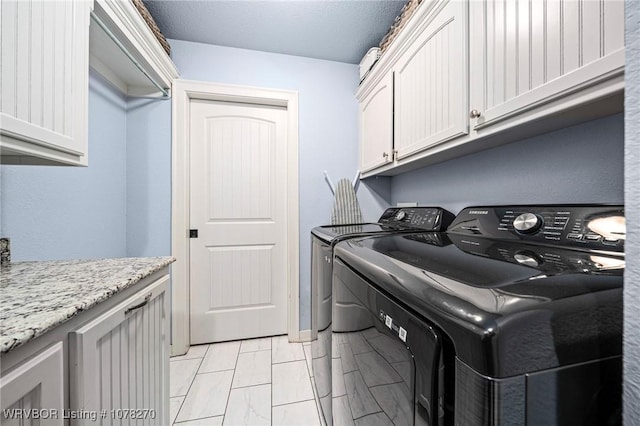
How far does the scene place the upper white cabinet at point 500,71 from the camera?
2.14 feet

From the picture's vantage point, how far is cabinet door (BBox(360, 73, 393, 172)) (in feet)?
5.61

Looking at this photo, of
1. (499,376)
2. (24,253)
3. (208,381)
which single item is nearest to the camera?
(499,376)

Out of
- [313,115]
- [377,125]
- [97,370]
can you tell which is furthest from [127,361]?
[313,115]

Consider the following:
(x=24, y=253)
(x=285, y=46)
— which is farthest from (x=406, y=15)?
(x=24, y=253)

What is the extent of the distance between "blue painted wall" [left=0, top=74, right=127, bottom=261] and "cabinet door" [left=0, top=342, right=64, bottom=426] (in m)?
0.93

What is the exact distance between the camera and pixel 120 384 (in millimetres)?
786

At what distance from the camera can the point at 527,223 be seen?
92cm

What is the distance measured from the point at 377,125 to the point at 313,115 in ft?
2.11

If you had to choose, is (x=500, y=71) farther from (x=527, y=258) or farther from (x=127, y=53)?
(x=127, y=53)

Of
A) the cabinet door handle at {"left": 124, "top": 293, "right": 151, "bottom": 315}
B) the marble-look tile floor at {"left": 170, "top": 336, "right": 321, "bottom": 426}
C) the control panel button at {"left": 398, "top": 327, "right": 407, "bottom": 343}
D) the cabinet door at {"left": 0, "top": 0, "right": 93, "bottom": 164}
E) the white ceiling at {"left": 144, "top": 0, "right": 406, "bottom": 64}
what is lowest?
the marble-look tile floor at {"left": 170, "top": 336, "right": 321, "bottom": 426}

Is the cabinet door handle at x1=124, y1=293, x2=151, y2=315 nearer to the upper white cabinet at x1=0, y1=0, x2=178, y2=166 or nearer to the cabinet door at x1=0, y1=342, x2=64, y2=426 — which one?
the cabinet door at x1=0, y1=342, x2=64, y2=426

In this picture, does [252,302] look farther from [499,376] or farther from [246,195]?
[499,376]

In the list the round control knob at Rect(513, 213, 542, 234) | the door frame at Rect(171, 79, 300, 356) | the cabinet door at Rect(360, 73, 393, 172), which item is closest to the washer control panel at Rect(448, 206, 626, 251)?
the round control knob at Rect(513, 213, 542, 234)

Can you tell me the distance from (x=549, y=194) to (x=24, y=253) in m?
2.27
